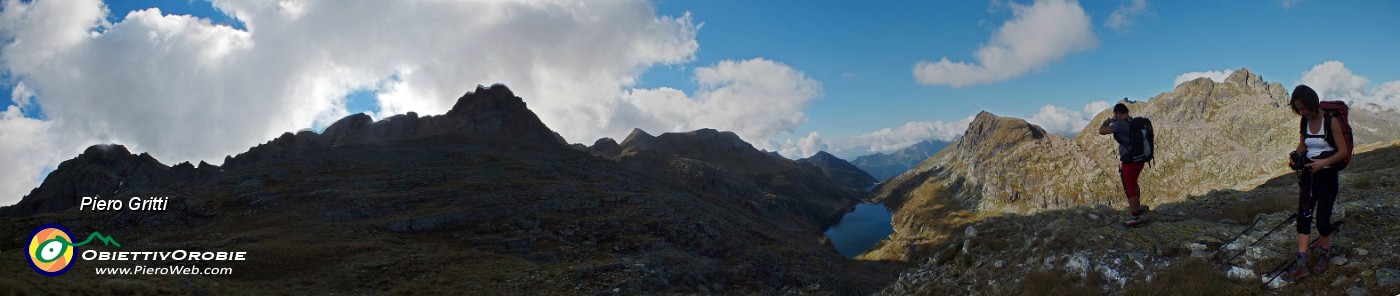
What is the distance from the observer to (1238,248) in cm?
1126

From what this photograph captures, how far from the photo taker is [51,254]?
24750 mm

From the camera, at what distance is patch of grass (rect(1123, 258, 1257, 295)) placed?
382 inches

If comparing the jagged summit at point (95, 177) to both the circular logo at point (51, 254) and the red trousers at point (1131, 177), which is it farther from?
the red trousers at point (1131, 177)

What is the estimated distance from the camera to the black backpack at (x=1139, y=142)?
534 inches

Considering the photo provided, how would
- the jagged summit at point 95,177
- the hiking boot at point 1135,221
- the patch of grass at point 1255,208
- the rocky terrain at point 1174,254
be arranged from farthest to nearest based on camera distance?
the jagged summit at point 95,177, the hiking boot at point 1135,221, the patch of grass at point 1255,208, the rocky terrain at point 1174,254

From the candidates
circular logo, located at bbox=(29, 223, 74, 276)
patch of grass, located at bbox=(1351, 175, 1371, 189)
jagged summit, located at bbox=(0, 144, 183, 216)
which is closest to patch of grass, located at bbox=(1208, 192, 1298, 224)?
patch of grass, located at bbox=(1351, 175, 1371, 189)

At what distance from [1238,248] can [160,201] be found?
71.7 meters

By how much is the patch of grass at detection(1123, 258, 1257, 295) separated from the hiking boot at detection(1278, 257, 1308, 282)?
1.50ft

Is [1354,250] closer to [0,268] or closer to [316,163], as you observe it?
[0,268]

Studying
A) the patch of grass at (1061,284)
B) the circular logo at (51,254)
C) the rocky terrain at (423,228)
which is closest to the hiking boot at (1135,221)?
the patch of grass at (1061,284)

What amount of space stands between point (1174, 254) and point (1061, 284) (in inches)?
104

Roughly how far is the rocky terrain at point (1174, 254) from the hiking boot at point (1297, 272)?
0.46 feet

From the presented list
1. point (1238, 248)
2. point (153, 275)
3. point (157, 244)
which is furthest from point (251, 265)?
point (1238, 248)

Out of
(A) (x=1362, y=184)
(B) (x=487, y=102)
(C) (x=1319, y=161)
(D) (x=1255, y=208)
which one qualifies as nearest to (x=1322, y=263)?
(C) (x=1319, y=161)
